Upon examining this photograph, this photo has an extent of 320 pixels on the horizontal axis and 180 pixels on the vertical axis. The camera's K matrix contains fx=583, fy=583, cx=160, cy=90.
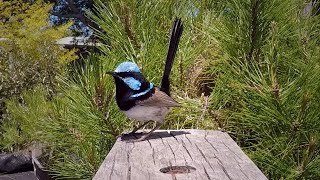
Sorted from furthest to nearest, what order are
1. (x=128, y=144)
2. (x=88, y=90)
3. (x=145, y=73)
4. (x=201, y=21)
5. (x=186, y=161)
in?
1. (x=201, y=21)
2. (x=145, y=73)
3. (x=88, y=90)
4. (x=128, y=144)
5. (x=186, y=161)

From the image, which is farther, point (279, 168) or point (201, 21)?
point (201, 21)

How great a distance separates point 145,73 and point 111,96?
183 mm

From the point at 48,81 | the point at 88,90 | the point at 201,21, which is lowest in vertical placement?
the point at 48,81

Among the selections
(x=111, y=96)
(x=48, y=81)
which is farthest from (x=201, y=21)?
(x=48, y=81)

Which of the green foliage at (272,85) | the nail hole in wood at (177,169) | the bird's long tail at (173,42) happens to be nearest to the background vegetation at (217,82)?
the green foliage at (272,85)

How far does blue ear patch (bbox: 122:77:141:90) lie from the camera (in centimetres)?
171

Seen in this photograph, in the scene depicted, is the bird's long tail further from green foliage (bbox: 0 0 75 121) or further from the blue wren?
green foliage (bbox: 0 0 75 121)

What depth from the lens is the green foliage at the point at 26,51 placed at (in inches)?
217

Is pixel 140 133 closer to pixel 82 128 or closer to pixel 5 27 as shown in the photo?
pixel 82 128

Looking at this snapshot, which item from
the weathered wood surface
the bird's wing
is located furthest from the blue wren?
the weathered wood surface

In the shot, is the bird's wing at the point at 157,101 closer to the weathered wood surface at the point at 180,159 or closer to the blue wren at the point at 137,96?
the blue wren at the point at 137,96

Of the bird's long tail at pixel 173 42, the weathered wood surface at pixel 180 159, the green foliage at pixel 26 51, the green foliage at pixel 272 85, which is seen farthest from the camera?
the green foliage at pixel 26 51

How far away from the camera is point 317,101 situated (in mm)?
1713

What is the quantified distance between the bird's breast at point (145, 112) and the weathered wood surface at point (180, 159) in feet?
0.44
